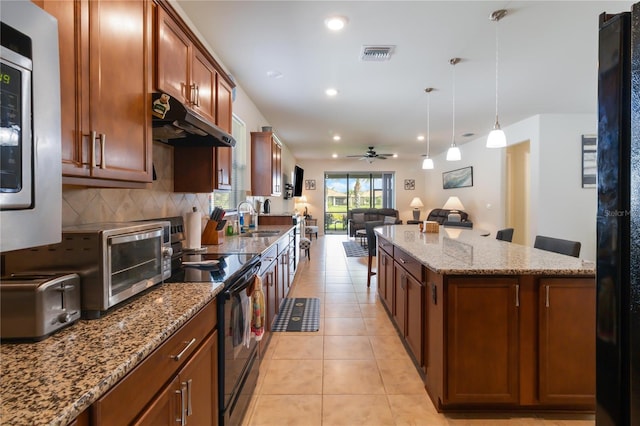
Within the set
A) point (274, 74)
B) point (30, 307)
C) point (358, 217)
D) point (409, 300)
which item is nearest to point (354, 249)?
point (358, 217)

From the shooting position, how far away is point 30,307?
0.84 meters

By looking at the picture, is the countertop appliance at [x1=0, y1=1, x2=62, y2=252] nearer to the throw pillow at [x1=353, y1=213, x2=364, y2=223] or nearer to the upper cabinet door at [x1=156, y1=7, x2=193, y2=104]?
the upper cabinet door at [x1=156, y1=7, x2=193, y2=104]

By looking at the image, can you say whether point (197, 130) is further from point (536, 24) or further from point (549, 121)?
point (549, 121)

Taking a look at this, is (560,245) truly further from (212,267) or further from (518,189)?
(518,189)

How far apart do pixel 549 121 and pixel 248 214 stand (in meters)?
5.47

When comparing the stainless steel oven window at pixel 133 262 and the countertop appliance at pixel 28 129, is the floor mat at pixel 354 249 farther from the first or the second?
the countertop appliance at pixel 28 129

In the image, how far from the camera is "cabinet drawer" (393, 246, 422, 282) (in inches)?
85.4

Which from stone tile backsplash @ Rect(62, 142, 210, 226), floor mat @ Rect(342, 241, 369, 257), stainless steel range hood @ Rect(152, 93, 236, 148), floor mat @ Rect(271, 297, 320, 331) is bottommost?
floor mat @ Rect(271, 297, 320, 331)

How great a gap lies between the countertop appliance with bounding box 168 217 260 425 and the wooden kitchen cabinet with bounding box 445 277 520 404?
118 cm

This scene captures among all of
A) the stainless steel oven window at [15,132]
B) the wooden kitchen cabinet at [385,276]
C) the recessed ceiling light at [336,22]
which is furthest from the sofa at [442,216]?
the stainless steel oven window at [15,132]

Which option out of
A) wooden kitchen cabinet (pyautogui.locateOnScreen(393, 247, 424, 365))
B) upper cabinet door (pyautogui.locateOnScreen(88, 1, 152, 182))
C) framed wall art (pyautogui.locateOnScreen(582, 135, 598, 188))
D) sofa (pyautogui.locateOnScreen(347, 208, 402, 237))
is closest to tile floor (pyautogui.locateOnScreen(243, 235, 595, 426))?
wooden kitchen cabinet (pyautogui.locateOnScreen(393, 247, 424, 365))

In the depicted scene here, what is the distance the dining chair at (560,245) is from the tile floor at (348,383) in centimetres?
110

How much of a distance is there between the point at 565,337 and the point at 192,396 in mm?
1961

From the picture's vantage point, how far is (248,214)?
14.3 feet
